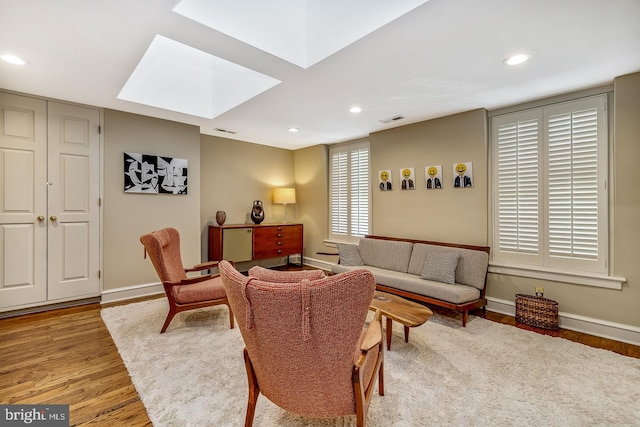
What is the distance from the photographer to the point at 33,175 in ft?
10.8

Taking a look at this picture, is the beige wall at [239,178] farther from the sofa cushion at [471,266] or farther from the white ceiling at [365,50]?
the sofa cushion at [471,266]

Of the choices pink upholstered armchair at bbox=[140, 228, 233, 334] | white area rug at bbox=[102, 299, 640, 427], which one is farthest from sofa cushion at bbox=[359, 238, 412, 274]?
pink upholstered armchair at bbox=[140, 228, 233, 334]

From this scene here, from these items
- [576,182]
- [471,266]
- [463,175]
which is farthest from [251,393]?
[576,182]

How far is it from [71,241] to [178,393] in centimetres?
272

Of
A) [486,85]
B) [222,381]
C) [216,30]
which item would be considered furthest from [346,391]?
[486,85]

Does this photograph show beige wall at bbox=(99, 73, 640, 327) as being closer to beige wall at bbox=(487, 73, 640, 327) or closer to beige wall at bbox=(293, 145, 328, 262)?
beige wall at bbox=(487, 73, 640, 327)

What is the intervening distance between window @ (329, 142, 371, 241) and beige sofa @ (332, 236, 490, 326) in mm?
990

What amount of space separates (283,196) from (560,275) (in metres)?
4.30

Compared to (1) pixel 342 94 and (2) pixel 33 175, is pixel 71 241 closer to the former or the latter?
(2) pixel 33 175

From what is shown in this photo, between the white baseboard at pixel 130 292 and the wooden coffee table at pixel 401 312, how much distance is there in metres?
3.14

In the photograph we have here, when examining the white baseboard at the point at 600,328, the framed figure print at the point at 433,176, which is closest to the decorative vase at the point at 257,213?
the framed figure print at the point at 433,176

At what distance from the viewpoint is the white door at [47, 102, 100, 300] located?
135 inches

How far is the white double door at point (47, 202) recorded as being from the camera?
3.20 meters

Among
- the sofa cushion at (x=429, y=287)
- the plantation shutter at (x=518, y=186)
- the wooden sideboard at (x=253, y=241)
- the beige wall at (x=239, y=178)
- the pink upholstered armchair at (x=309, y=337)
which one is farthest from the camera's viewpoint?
the beige wall at (x=239, y=178)
